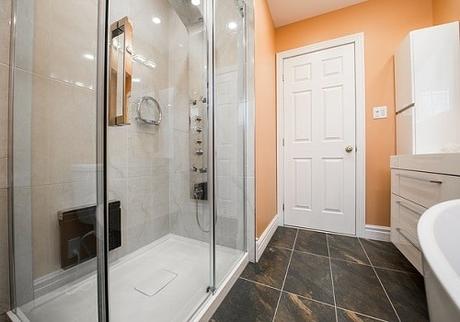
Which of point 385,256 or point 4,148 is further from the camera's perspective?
point 385,256

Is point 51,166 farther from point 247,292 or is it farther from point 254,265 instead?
point 254,265

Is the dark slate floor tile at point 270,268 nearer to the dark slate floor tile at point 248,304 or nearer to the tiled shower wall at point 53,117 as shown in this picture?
the dark slate floor tile at point 248,304

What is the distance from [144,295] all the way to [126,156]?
2.94ft

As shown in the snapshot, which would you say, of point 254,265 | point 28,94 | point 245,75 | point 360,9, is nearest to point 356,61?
point 360,9

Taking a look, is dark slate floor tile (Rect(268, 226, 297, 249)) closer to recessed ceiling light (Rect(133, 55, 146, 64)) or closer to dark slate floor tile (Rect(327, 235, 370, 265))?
dark slate floor tile (Rect(327, 235, 370, 265))

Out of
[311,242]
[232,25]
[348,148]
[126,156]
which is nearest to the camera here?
[126,156]

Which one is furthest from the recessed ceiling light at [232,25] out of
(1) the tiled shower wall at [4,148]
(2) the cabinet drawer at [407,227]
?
(2) the cabinet drawer at [407,227]

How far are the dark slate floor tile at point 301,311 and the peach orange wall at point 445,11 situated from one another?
7.44 feet

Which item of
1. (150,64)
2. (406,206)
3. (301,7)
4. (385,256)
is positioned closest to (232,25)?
(150,64)

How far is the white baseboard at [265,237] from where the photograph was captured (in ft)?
4.79

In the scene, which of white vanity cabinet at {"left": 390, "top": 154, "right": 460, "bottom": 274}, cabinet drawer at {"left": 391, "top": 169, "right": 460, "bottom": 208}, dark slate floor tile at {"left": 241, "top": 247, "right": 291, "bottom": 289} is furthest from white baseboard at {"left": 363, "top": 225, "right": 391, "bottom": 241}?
dark slate floor tile at {"left": 241, "top": 247, "right": 291, "bottom": 289}

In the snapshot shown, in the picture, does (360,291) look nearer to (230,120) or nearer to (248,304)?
(248,304)

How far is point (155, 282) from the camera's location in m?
1.16

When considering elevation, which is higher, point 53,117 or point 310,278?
point 53,117
